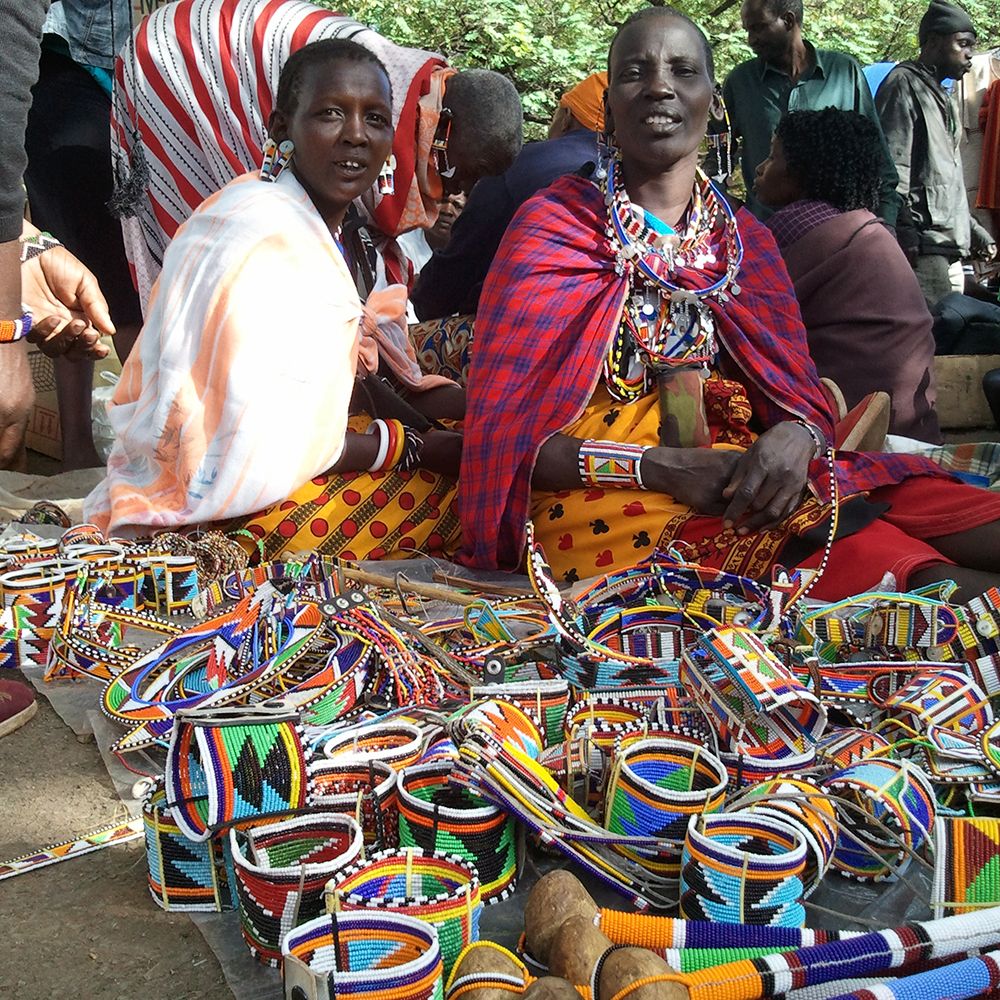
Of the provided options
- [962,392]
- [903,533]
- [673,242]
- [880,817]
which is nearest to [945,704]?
[880,817]

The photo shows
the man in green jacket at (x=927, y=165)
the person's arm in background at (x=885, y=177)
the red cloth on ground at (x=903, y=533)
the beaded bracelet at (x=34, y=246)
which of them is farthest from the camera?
the man in green jacket at (x=927, y=165)

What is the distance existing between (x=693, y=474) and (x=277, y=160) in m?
1.71

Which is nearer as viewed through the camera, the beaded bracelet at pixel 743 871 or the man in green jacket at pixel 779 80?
the beaded bracelet at pixel 743 871

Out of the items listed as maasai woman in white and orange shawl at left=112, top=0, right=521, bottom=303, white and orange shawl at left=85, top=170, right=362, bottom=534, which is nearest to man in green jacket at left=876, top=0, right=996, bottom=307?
maasai woman in white and orange shawl at left=112, top=0, right=521, bottom=303

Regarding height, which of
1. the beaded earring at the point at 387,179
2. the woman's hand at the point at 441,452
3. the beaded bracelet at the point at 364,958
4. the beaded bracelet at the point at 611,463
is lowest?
the beaded bracelet at the point at 364,958

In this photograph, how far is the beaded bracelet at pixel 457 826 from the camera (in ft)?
5.23

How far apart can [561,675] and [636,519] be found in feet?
2.98

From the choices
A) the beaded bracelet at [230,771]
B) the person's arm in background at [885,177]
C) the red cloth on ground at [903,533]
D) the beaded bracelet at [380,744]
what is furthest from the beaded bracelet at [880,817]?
the person's arm in background at [885,177]

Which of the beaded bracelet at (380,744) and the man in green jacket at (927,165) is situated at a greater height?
the man in green jacket at (927,165)

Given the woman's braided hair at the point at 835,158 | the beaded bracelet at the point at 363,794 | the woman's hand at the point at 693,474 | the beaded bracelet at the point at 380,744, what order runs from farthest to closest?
the woman's braided hair at the point at 835,158 < the woman's hand at the point at 693,474 < the beaded bracelet at the point at 380,744 < the beaded bracelet at the point at 363,794

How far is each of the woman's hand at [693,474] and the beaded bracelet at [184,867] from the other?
171 centimetres

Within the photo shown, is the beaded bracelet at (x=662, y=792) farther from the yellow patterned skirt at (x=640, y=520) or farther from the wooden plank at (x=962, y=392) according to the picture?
the wooden plank at (x=962, y=392)

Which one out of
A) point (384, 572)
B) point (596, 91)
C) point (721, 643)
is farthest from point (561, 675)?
point (596, 91)

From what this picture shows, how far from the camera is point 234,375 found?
3.27 meters
